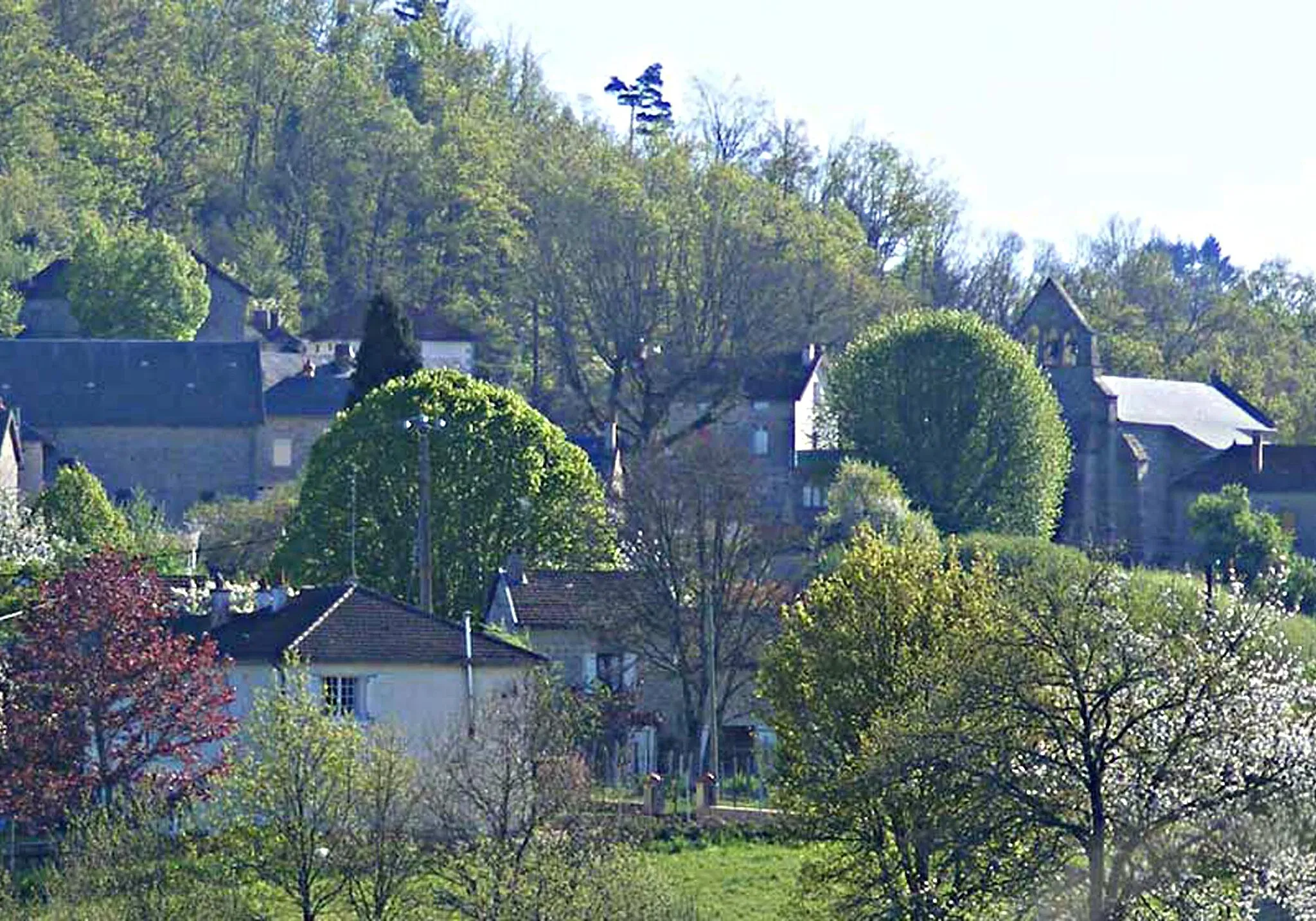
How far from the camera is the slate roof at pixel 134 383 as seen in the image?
8488 cm

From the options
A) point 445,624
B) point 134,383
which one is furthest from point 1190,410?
point 445,624

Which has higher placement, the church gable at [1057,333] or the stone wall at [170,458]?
the church gable at [1057,333]

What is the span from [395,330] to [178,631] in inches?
1176

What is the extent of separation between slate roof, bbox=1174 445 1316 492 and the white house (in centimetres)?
4881

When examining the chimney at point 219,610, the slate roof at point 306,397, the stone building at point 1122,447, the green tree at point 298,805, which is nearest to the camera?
the green tree at point 298,805

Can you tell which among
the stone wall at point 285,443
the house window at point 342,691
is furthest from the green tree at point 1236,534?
the house window at point 342,691

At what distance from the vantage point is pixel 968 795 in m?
31.0

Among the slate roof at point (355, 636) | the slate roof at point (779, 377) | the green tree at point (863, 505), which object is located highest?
the slate roof at point (779, 377)

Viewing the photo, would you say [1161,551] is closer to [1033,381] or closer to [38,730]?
[1033,381]

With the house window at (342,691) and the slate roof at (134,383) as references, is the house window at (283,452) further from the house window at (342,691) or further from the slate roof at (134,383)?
the house window at (342,691)

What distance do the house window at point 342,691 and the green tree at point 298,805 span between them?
20.1 ft

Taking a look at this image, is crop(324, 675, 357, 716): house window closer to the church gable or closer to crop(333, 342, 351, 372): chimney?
crop(333, 342, 351, 372): chimney

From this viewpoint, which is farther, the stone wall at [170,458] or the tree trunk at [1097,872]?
the stone wall at [170,458]

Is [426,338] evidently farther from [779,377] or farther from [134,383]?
[134,383]
